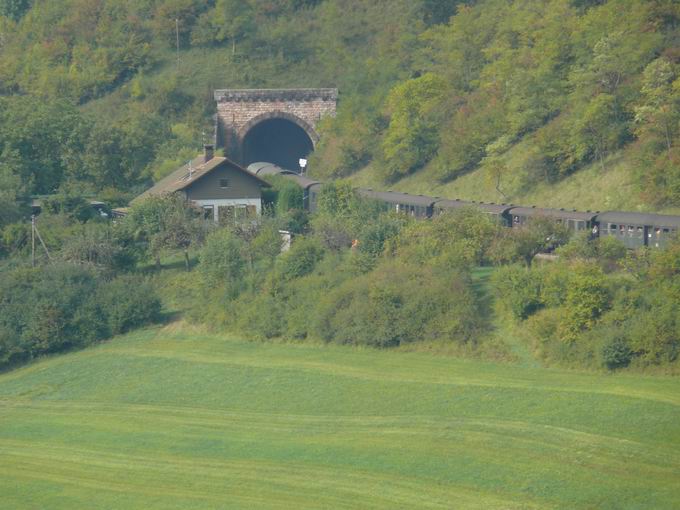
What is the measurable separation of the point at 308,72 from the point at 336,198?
3323 centimetres

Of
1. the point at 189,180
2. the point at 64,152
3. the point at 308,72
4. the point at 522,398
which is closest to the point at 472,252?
the point at 522,398

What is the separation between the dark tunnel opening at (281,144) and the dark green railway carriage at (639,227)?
4351 cm

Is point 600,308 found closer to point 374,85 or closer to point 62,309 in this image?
point 62,309

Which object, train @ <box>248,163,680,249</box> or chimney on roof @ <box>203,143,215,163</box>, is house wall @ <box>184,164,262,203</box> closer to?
train @ <box>248,163,680,249</box>

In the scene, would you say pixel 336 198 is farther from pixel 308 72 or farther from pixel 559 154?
pixel 308 72

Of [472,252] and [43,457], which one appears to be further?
[472,252]

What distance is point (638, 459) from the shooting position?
28.8 metres

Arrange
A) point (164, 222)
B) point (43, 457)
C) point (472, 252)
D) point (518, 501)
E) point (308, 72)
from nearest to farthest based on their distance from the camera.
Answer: point (518, 501) < point (43, 457) < point (472, 252) < point (164, 222) < point (308, 72)

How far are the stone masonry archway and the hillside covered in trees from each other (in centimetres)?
182

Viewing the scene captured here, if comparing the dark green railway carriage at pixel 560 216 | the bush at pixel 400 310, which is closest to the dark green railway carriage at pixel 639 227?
the dark green railway carriage at pixel 560 216

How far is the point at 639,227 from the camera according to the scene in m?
48.8

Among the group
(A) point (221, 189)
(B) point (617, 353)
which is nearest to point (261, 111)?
(A) point (221, 189)

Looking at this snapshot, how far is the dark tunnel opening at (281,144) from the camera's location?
302 feet

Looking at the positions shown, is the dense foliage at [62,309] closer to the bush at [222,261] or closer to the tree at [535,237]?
the bush at [222,261]
